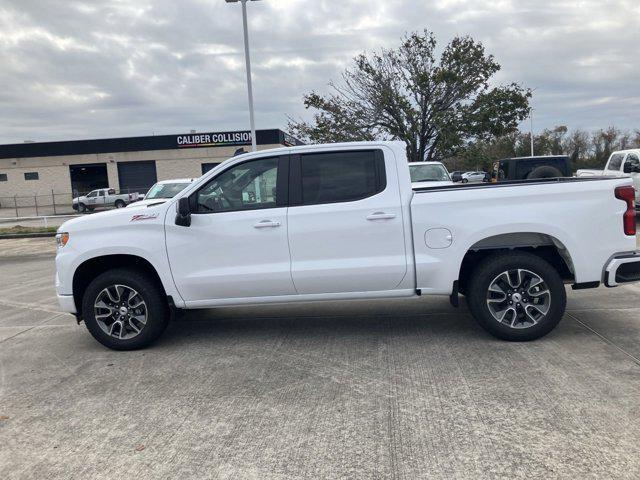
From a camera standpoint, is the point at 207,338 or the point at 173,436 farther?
the point at 207,338

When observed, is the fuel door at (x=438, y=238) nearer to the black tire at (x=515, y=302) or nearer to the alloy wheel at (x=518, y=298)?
the black tire at (x=515, y=302)

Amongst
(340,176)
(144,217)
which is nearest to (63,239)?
(144,217)

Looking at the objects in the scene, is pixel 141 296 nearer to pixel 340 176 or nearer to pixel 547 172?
pixel 340 176

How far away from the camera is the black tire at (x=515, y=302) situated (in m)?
5.23

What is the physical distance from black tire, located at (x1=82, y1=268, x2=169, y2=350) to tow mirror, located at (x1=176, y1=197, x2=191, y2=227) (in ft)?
2.44

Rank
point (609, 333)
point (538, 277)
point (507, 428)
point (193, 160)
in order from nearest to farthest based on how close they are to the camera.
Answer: point (507, 428)
point (538, 277)
point (609, 333)
point (193, 160)

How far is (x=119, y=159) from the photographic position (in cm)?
4697

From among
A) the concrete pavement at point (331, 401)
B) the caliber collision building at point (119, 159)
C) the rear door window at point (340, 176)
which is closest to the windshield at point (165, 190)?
the concrete pavement at point (331, 401)

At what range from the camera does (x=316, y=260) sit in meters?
5.35

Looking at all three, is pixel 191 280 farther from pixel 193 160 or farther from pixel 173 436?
pixel 193 160

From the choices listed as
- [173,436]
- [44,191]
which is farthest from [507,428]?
[44,191]

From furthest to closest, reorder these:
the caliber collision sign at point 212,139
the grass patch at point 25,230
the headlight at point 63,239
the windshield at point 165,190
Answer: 1. the caliber collision sign at point 212,139
2. the grass patch at point 25,230
3. the windshield at point 165,190
4. the headlight at point 63,239

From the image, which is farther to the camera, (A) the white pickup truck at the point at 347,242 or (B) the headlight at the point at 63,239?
(B) the headlight at the point at 63,239

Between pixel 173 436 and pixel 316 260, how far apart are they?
2181mm
